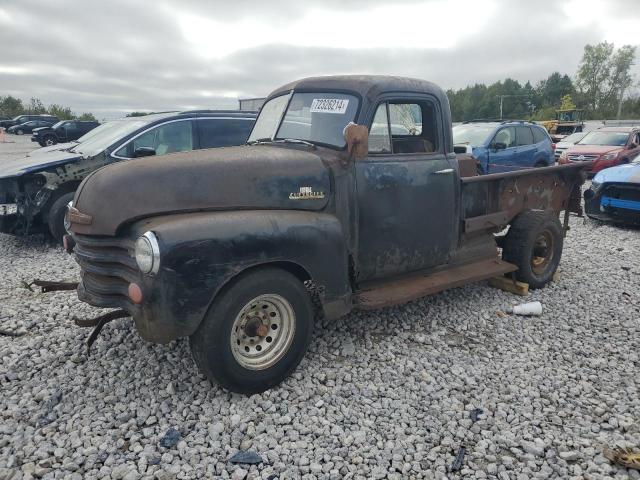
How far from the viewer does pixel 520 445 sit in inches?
114

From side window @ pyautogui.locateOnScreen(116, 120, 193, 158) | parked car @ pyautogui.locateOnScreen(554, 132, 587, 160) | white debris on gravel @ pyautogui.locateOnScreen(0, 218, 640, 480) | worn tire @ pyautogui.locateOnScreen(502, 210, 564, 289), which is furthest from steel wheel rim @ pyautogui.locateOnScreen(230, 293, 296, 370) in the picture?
parked car @ pyautogui.locateOnScreen(554, 132, 587, 160)

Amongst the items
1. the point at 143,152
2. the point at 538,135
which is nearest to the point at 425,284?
the point at 143,152

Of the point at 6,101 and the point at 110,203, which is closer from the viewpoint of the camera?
the point at 110,203

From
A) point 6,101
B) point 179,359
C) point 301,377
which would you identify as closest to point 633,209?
point 301,377

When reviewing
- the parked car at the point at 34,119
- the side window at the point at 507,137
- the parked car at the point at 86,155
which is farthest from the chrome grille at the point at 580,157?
the parked car at the point at 34,119

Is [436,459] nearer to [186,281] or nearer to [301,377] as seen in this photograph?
[301,377]

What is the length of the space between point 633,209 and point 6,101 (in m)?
69.2

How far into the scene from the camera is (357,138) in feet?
11.5

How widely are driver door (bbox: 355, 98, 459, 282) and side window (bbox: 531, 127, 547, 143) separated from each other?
8.77 m

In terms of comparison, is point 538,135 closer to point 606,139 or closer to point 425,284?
point 606,139

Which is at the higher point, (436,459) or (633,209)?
(633,209)

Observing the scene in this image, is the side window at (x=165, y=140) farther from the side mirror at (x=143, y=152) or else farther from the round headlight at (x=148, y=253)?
the round headlight at (x=148, y=253)

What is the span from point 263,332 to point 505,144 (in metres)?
9.41

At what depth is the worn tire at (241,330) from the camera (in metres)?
3.04
